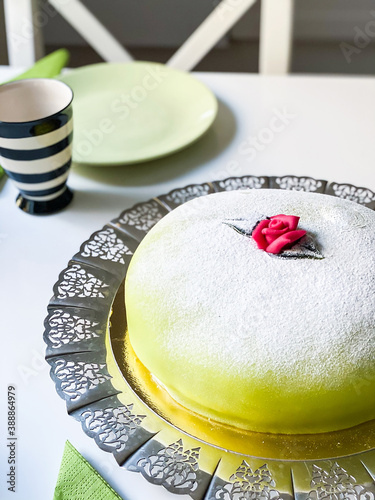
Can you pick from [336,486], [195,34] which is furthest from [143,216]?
[195,34]

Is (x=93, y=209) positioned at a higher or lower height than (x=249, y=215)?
lower

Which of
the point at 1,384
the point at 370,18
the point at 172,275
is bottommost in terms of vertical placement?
the point at 370,18

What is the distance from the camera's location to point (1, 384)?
64cm

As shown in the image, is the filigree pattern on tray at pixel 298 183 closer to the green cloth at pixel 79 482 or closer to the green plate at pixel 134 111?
the green plate at pixel 134 111

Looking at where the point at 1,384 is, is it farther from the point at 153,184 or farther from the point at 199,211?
the point at 153,184

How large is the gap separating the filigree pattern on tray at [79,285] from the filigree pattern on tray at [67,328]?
0.03m

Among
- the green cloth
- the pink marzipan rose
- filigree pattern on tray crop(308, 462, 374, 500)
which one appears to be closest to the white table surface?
the green cloth

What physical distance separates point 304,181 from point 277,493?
A: 1.56 ft

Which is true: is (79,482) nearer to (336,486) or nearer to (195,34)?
(336,486)

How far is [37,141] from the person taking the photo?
2.64 feet

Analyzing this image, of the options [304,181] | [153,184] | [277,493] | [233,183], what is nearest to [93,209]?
[153,184]

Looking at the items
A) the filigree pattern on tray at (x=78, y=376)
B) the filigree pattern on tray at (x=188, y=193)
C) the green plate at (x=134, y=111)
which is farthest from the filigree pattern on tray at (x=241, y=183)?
the filigree pattern on tray at (x=78, y=376)

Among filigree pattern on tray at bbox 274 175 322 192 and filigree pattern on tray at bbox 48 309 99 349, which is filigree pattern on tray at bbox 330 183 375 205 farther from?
filigree pattern on tray at bbox 48 309 99 349

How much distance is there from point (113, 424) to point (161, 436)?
0.05 m
